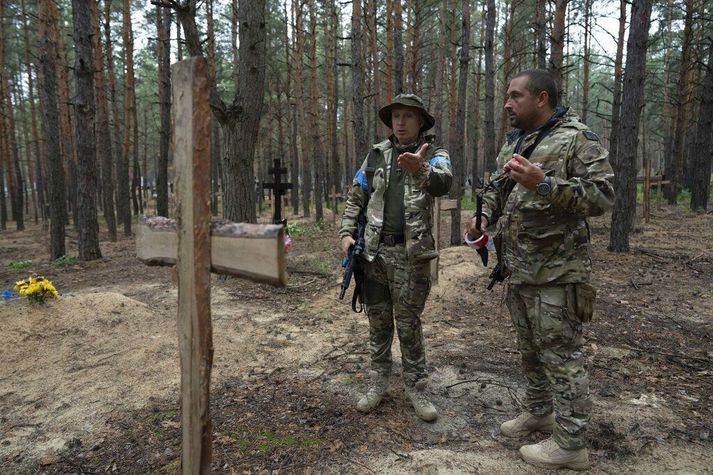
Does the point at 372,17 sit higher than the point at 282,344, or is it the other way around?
the point at 372,17

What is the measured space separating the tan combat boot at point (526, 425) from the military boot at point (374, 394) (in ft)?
3.00

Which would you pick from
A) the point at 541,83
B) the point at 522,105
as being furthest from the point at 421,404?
the point at 541,83

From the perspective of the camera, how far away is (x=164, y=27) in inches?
588

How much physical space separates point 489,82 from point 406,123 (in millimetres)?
9485

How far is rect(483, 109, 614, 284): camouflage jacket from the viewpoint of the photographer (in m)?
2.36

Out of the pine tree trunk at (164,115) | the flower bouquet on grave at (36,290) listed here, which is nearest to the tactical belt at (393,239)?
the flower bouquet on grave at (36,290)

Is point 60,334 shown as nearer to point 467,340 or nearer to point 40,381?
point 40,381

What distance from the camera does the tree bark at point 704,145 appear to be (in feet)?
46.0

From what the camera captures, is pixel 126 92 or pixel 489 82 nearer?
pixel 489 82

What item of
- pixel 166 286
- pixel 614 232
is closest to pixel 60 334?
pixel 166 286

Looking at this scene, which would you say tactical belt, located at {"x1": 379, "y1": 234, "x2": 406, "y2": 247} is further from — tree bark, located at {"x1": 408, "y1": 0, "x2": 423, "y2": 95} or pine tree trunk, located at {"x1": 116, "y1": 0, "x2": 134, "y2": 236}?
pine tree trunk, located at {"x1": 116, "y1": 0, "x2": 134, "y2": 236}

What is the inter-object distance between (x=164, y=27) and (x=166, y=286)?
1159cm

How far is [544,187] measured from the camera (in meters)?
2.35

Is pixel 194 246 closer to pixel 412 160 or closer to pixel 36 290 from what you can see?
pixel 412 160
